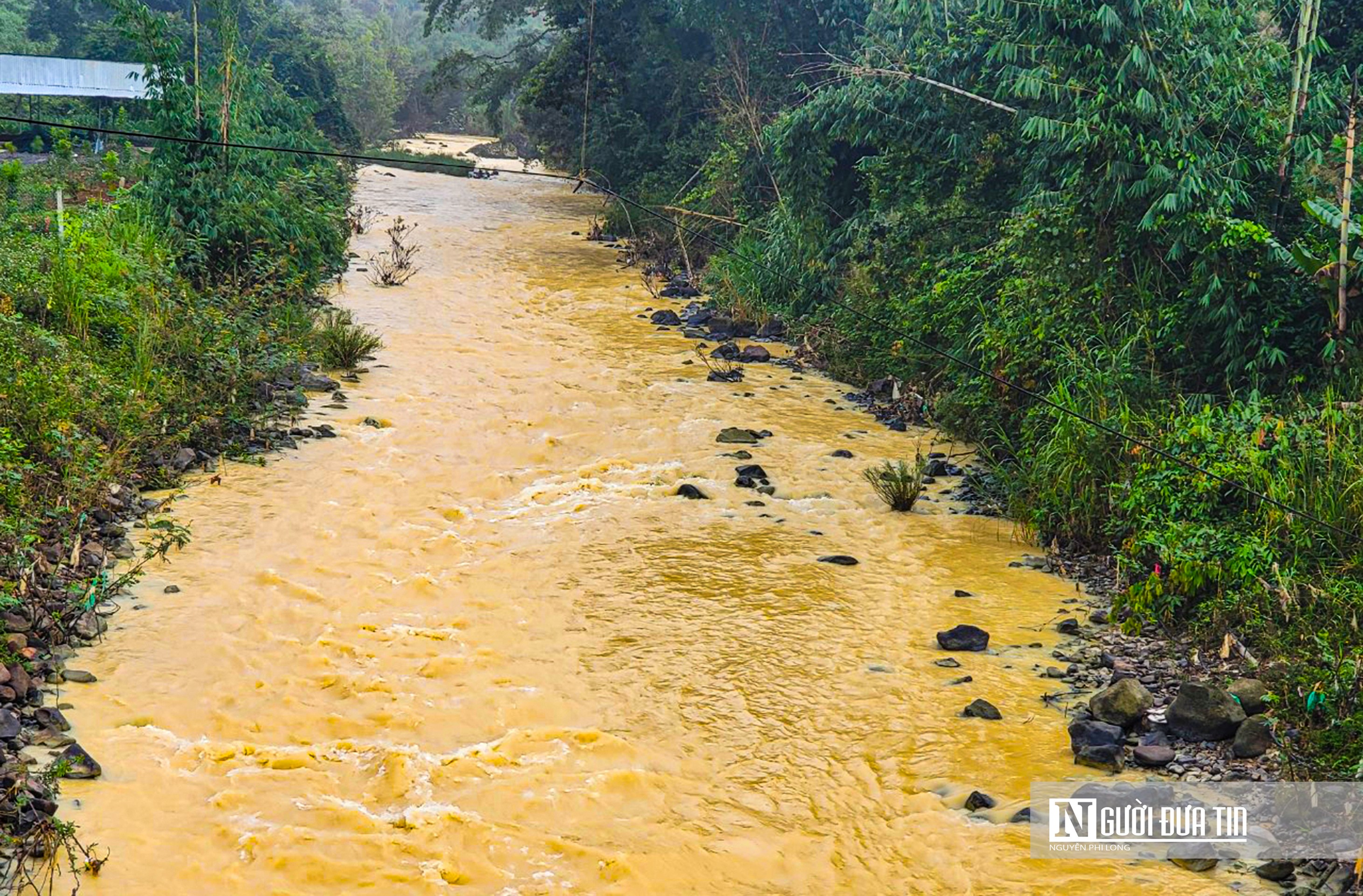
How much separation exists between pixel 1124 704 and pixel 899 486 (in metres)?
3.29

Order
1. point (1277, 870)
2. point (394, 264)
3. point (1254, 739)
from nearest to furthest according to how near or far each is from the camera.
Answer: point (1277, 870) → point (1254, 739) → point (394, 264)

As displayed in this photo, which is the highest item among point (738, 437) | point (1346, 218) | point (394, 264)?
point (1346, 218)

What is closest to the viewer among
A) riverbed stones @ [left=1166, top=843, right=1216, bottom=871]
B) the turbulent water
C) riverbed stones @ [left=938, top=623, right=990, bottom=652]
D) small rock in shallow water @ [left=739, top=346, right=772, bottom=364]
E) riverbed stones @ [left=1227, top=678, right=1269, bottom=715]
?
riverbed stones @ [left=1166, top=843, right=1216, bottom=871]

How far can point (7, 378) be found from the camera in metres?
7.57

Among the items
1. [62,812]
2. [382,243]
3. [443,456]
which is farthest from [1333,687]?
[382,243]

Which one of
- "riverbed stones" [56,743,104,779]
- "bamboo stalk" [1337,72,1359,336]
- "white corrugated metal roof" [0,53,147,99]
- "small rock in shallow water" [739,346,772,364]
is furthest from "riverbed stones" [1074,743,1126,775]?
"white corrugated metal roof" [0,53,147,99]

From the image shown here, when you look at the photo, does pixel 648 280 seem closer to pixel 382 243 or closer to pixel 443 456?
pixel 382 243

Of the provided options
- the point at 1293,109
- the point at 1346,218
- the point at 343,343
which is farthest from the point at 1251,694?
the point at 343,343

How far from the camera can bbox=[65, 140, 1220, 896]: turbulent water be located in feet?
15.8

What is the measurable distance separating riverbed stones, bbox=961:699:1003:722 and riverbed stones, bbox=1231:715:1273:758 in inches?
40.7

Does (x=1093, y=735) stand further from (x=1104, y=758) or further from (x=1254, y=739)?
(x=1254, y=739)

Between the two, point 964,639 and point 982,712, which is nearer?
point 982,712

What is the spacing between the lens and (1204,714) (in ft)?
18.0

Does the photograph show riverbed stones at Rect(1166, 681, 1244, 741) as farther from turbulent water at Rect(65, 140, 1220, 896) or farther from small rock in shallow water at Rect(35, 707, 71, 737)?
small rock in shallow water at Rect(35, 707, 71, 737)
